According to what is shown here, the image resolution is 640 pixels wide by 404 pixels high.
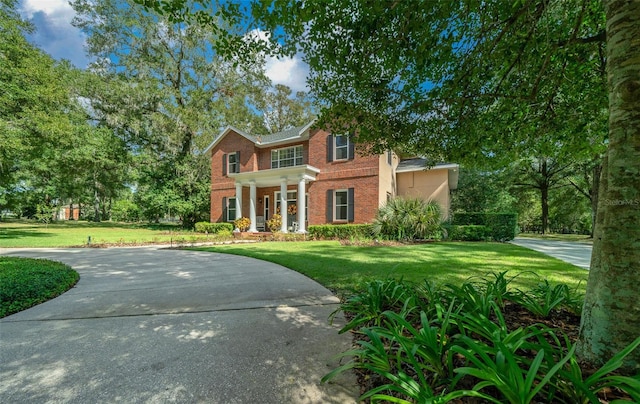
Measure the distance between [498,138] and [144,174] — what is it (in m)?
23.8

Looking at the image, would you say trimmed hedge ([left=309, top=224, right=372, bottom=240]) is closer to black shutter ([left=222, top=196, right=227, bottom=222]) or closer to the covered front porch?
the covered front porch

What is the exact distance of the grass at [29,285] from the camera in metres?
3.56

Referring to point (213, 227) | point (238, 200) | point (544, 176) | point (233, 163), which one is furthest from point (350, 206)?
point (544, 176)

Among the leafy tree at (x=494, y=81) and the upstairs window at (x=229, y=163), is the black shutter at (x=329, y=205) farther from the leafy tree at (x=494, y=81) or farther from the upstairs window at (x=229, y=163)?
the leafy tree at (x=494, y=81)

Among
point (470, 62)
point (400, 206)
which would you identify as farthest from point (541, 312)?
point (400, 206)

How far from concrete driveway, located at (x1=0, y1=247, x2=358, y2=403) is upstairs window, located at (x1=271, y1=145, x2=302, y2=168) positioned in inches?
506

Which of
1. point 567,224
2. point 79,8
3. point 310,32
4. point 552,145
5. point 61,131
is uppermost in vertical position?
point 79,8

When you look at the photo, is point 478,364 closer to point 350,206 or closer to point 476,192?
point 350,206

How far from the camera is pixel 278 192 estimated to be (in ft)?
58.4

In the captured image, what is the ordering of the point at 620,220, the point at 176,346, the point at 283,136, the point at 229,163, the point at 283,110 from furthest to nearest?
the point at 283,110 → the point at 229,163 → the point at 283,136 → the point at 176,346 → the point at 620,220

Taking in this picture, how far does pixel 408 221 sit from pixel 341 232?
Result: 3.26 meters

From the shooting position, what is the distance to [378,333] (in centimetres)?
201

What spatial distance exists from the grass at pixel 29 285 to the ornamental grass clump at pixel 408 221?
10557mm

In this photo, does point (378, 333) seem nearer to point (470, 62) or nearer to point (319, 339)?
point (319, 339)
